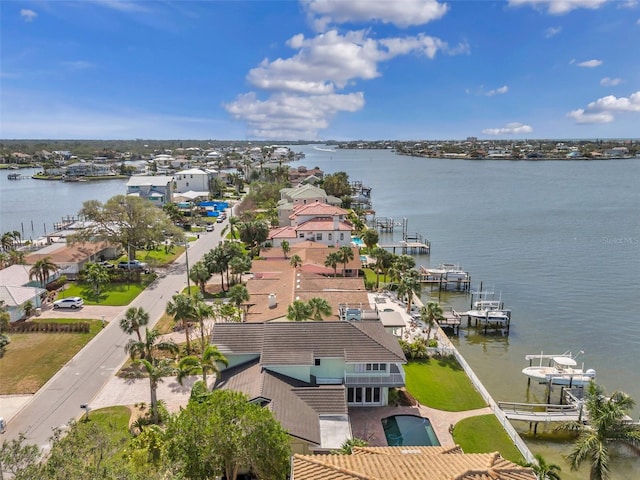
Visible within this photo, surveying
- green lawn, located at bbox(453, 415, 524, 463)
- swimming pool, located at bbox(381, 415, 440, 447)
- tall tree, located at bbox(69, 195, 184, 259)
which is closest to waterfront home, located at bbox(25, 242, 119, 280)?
tall tree, located at bbox(69, 195, 184, 259)

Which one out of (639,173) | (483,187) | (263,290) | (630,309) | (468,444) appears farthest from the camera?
(639,173)

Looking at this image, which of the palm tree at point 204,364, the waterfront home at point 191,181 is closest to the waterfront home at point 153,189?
the waterfront home at point 191,181

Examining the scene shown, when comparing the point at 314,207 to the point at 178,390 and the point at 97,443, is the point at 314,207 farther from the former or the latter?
the point at 97,443

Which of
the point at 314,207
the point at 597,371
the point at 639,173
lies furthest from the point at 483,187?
the point at 597,371

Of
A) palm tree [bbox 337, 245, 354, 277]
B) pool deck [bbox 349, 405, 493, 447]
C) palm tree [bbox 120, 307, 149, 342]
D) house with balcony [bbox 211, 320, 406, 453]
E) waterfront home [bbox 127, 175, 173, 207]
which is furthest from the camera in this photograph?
waterfront home [bbox 127, 175, 173, 207]

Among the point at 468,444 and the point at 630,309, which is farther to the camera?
the point at 630,309

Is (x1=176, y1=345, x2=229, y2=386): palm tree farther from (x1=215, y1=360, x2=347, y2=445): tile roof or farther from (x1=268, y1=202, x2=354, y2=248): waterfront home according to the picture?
(x1=268, y1=202, x2=354, y2=248): waterfront home

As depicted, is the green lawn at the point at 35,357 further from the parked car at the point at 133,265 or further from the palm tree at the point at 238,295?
the parked car at the point at 133,265
